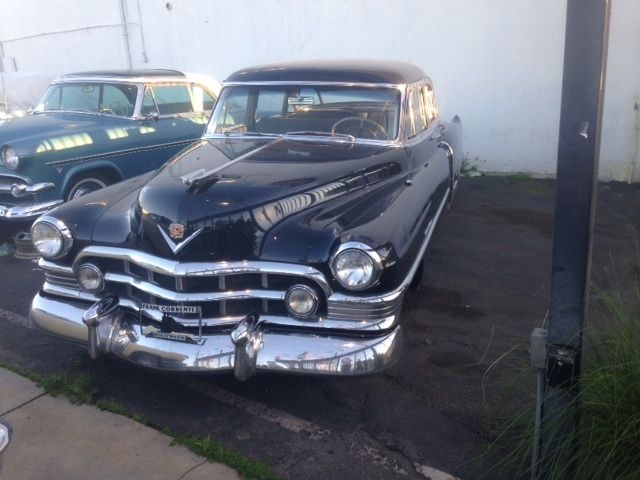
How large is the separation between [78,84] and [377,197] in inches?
197

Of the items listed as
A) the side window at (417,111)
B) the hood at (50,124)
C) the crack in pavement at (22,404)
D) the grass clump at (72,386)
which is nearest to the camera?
the crack in pavement at (22,404)

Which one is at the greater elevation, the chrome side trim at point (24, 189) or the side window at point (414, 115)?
the side window at point (414, 115)

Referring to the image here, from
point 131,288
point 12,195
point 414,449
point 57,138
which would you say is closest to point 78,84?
point 57,138

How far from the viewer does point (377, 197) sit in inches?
152

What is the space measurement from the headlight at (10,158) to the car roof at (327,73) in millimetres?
2373

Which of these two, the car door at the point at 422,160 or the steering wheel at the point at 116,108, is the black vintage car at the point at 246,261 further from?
the steering wheel at the point at 116,108

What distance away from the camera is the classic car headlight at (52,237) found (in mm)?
3748

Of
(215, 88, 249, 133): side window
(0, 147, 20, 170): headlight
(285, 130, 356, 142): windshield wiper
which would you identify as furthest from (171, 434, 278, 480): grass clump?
(0, 147, 20, 170): headlight

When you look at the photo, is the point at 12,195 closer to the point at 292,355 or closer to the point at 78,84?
the point at 78,84

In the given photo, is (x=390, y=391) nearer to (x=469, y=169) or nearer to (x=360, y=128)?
(x=360, y=128)

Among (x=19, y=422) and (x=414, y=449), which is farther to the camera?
(x=19, y=422)

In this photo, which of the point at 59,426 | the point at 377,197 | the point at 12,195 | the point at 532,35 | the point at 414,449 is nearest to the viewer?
the point at 414,449

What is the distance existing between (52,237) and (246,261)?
4.15 ft

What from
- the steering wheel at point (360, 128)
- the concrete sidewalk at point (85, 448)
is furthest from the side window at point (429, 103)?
the concrete sidewalk at point (85, 448)
